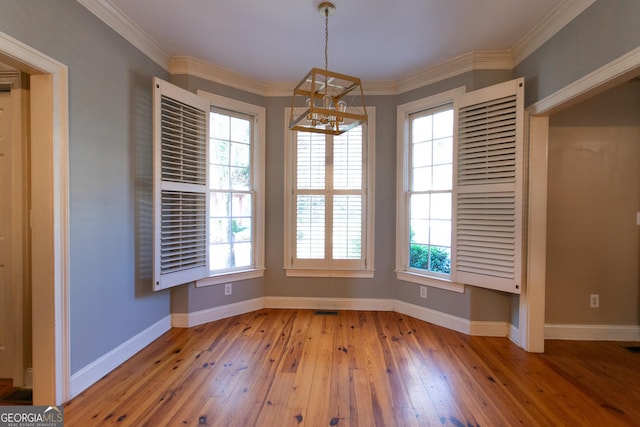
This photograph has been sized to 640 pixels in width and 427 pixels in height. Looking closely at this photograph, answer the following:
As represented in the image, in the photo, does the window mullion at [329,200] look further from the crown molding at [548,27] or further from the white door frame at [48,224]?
the white door frame at [48,224]

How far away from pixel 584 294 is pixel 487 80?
7.38ft

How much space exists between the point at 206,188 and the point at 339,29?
1.93 metres

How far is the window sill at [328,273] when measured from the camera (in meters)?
3.56

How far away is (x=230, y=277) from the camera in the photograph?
3344 mm

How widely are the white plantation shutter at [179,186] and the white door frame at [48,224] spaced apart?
0.72 metres

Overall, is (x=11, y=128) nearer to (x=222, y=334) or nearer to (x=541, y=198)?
(x=222, y=334)

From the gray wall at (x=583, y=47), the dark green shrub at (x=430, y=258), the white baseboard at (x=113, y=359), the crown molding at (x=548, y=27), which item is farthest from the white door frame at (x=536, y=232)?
the white baseboard at (x=113, y=359)

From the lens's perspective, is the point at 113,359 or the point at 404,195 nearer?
the point at 113,359

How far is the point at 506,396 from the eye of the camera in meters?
1.95

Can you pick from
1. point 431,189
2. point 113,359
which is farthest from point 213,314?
point 431,189

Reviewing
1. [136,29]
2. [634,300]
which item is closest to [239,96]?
[136,29]

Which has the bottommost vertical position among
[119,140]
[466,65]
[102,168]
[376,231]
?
[376,231]

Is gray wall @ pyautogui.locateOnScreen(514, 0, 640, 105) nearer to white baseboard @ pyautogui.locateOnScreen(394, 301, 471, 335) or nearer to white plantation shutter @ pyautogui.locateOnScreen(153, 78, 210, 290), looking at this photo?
white baseboard @ pyautogui.locateOnScreen(394, 301, 471, 335)

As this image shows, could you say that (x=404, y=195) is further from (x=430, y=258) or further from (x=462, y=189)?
(x=430, y=258)
